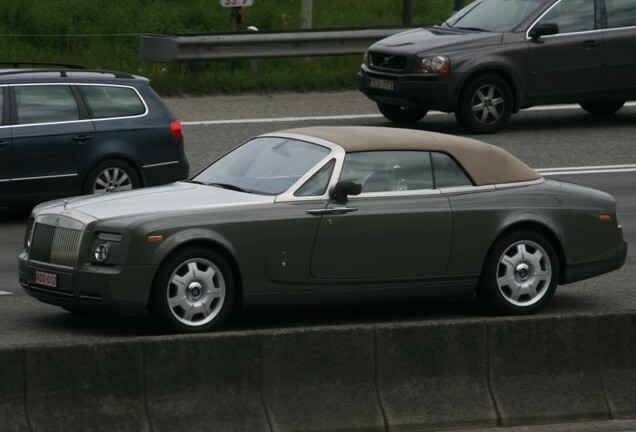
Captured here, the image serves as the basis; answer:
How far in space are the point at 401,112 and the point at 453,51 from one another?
4.84 feet

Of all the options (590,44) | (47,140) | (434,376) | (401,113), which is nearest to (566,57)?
(590,44)

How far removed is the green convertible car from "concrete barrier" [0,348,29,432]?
1.90m

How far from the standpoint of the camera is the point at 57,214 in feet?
34.9

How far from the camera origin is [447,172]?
11242 millimetres

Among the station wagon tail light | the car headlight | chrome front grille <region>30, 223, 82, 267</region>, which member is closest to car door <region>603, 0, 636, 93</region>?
the car headlight

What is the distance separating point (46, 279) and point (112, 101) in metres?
6.10

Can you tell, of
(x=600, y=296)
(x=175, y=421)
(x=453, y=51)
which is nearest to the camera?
(x=175, y=421)

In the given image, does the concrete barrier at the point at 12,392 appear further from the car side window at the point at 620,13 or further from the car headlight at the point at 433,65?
the car side window at the point at 620,13

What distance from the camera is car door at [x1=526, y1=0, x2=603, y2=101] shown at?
832 inches

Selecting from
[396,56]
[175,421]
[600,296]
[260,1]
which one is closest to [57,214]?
[175,421]

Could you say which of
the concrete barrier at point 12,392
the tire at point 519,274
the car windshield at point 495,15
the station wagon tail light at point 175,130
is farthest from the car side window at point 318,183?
the car windshield at point 495,15

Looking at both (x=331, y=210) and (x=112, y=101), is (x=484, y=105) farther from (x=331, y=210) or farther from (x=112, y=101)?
(x=331, y=210)

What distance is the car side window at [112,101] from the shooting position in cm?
1633

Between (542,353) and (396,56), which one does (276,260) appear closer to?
(542,353)
